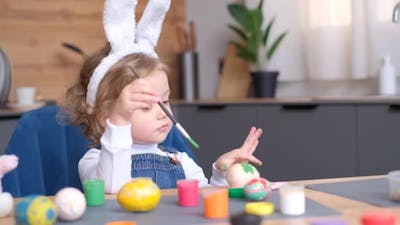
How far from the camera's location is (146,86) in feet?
4.33

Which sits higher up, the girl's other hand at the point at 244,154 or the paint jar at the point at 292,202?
the girl's other hand at the point at 244,154

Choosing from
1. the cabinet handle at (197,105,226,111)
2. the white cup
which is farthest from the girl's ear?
the cabinet handle at (197,105,226,111)

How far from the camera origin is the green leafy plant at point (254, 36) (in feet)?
10.2

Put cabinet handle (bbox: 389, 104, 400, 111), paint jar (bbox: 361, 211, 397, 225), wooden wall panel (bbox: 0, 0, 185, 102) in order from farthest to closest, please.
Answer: wooden wall panel (bbox: 0, 0, 185, 102)
cabinet handle (bbox: 389, 104, 400, 111)
paint jar (bbox: 361, 211, 397, 225)

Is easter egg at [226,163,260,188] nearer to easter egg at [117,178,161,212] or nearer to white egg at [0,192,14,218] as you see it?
easter egg at [117,178,161,212]

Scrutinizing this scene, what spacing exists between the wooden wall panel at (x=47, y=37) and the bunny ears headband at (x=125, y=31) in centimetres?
158

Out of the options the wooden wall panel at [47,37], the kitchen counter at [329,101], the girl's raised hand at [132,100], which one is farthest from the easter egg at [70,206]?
the wooden wall panel at [47,37]

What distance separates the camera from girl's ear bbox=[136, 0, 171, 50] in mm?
1515

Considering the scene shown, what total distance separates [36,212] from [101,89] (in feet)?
2.11

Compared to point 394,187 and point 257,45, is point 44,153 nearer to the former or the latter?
point 394,187

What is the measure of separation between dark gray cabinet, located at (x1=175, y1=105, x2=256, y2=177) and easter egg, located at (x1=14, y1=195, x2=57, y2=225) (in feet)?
6.65

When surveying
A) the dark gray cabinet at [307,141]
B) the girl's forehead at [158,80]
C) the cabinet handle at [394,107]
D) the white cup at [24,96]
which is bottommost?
the dark gray cabinet at [307,141]

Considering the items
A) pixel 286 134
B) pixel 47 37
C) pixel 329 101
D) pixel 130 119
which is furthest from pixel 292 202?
pixel 47 37

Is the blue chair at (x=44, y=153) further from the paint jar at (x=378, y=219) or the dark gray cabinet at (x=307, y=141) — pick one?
the dark gray cabinet at (x=307, y=141)
